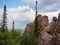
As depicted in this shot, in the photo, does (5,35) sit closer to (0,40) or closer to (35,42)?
(0,40)

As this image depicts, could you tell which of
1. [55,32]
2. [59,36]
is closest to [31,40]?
[55,32]

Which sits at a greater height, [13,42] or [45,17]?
[45,17]

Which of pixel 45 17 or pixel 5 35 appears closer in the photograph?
pixel 5 35

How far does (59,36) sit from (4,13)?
3784 centimetres

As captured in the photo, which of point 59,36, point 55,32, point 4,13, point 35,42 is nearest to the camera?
point 59,36

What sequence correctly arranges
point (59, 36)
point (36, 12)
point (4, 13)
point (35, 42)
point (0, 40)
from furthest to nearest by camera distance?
point (36, 12), point (4, 13), point (0, 40), point (35, 42), point (59, 36)

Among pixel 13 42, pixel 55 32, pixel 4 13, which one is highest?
pixel 4 13

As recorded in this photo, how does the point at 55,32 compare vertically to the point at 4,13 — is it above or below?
below

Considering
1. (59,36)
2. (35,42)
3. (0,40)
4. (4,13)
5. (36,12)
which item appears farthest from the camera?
(36,12)

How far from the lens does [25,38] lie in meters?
63.3

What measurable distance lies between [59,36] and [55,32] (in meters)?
4.67

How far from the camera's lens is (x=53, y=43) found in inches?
1860

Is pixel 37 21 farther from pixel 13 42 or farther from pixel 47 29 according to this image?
pixel 47 29

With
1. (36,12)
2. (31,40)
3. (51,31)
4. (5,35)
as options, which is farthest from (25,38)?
(36,12)
